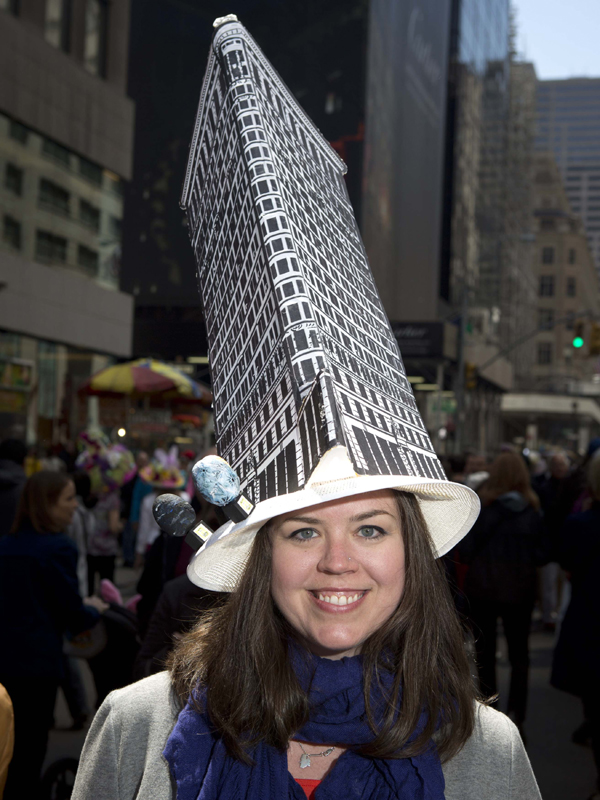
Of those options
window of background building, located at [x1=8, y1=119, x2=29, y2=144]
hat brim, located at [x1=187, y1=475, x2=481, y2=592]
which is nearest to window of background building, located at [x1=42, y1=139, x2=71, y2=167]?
window of background building, located at [x1=8, y1=119, x2=29, y2=144]

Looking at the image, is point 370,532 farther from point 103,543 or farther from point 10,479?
point 103,543

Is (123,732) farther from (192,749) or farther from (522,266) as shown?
(522,266)

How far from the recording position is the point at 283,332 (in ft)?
5.93

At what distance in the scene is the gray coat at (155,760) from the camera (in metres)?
1.99

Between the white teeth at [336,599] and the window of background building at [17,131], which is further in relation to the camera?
the window of background building at [17,131]

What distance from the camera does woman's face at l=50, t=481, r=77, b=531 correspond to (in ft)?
15.9

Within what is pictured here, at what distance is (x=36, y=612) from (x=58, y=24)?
1808 centimetres

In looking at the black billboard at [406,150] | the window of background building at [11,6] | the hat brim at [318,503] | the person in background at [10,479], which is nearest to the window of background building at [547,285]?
the black billboard at [406,150]

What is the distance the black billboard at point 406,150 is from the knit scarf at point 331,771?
3889 centimetres

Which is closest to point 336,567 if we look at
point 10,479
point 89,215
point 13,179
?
point 10,479

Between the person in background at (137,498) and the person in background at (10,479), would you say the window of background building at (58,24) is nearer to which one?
the person in background at (137,498)

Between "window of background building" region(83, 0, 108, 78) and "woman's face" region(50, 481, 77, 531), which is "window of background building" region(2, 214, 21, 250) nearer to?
"window of background building" region(83, 0, 108, 78)

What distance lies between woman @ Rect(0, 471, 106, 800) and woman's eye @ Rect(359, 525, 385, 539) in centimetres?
309

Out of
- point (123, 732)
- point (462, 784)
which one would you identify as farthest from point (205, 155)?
point (462, 784)
